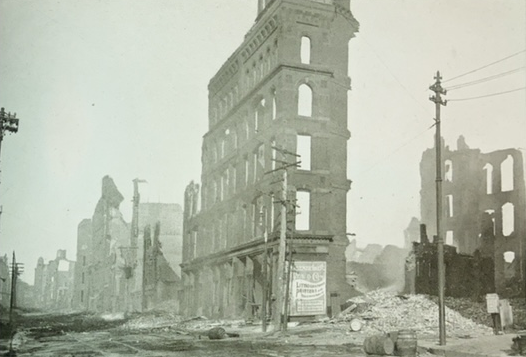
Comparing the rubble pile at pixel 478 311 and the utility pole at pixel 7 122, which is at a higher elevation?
the utility pole at pixel 7 122

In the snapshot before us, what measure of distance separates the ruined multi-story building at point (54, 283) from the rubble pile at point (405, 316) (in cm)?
7671

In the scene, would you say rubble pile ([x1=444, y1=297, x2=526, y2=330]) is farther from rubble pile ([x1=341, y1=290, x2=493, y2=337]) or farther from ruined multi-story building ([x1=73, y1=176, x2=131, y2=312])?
ruined multi-story building ([x1=73, y1=176, x2=131, y2=312])

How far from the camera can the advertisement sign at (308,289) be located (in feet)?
108

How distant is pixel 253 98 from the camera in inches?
1540

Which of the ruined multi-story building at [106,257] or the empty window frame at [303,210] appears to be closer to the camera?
the empty window frame at [303,210]

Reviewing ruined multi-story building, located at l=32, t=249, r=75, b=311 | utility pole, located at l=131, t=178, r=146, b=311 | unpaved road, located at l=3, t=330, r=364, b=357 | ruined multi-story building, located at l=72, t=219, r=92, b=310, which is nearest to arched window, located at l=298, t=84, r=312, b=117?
unpaved road, located at l=3, t=330, r=364, b=357

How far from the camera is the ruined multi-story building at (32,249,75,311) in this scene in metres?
103

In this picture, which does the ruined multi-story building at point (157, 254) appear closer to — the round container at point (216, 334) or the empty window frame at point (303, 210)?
the empty window frame at point (303, 210)

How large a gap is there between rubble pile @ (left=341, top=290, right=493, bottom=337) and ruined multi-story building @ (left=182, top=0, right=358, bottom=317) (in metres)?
2.26

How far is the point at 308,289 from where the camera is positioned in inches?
1310

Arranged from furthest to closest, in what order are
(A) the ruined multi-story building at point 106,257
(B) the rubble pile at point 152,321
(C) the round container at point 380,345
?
(A) the ruined multi-story building at point 106,257
(B) the rubble pile at point 152,321
(C) the round container at point 380,345

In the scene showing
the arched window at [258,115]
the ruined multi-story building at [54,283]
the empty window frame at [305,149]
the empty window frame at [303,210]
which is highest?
the arched window at [258,115]

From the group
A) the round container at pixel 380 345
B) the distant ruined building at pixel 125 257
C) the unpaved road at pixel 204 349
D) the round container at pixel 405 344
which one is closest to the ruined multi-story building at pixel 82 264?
the distant ruined building at pixel 125 257

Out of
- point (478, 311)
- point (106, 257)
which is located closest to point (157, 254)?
point (106, 257)
